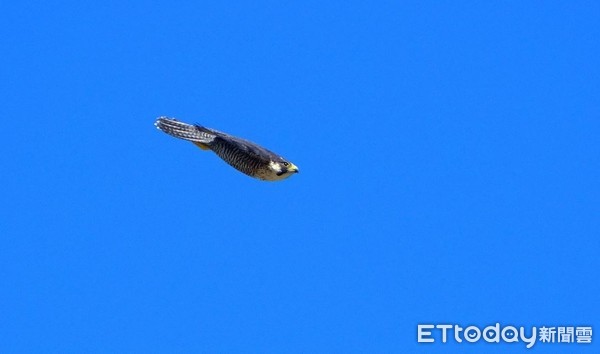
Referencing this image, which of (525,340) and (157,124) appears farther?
(525,340)

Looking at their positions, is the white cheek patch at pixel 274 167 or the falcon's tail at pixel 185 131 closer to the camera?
the white cheek patch at pixel 274 167

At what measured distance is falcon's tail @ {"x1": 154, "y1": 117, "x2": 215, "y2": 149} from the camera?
20.2 metres

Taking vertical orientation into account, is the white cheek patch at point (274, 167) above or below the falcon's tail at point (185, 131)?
below

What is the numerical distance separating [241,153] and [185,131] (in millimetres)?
1740

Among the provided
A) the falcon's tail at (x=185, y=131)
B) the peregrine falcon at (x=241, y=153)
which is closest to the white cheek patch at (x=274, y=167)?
the peregrine falcon at (x=241, y=153)

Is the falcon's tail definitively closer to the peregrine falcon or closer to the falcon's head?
the peregrine falcon

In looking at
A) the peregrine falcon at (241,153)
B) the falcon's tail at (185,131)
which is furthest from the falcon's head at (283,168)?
the falcon's tail at (185,131)

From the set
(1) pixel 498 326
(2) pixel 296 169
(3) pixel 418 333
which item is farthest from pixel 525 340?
(2) pixel 296 169

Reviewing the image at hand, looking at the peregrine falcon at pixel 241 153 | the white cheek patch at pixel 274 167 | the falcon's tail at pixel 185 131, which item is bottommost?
the white cheek patch at pixel 274 167

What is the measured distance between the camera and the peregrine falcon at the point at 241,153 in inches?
749

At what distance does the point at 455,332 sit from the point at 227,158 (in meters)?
7.88

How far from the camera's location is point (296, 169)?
19.1m

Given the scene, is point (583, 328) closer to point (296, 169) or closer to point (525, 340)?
point (525, 340)

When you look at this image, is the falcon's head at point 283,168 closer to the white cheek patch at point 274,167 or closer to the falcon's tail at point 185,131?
the white cheek patch at point 274,167
